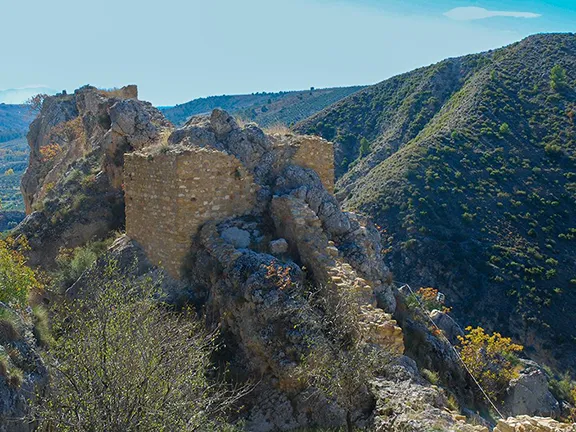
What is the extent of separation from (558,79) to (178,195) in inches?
2236

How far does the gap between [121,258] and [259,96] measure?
123 metres

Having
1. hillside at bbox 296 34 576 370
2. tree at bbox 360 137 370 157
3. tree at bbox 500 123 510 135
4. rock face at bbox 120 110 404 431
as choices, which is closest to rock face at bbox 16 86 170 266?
rock face at bbox 120 110 404 431

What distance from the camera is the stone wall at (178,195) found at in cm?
1152

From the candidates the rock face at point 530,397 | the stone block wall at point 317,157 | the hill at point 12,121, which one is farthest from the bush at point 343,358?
the hill at point 12,121

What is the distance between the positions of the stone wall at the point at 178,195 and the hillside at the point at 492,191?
28.4m

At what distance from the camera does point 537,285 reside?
3700cm

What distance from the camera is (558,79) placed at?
185ft

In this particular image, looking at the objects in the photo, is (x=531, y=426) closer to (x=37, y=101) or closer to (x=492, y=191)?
(x=37, y=101)

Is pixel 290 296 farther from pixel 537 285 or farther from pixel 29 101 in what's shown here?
pixel 29 101

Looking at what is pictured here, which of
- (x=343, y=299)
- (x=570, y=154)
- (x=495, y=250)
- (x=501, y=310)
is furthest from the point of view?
(x=570, y=154)

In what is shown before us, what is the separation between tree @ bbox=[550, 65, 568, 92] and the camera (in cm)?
5588

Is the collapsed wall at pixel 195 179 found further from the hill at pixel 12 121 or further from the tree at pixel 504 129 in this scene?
the hill at pixel 12 121

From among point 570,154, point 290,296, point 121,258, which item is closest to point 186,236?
point 121,258

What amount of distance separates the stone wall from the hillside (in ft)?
93.2
